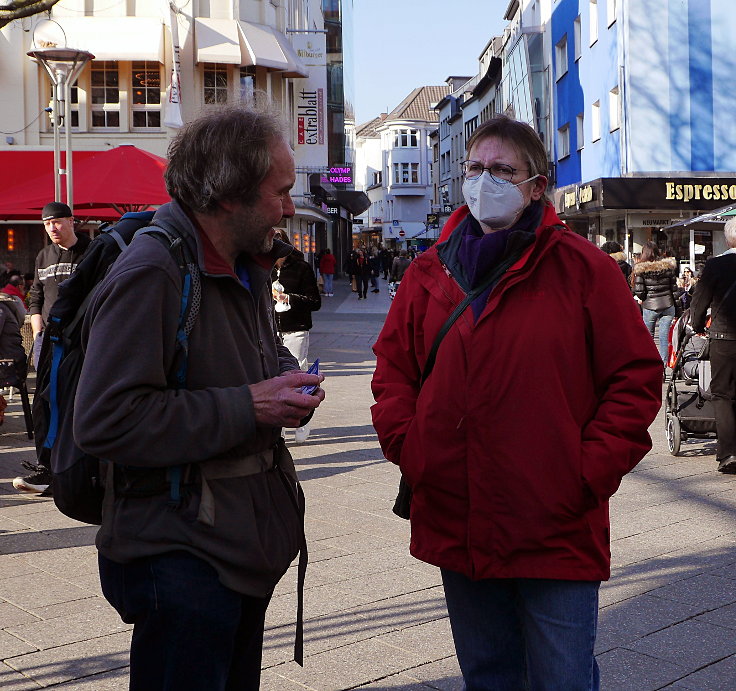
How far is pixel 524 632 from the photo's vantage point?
113 inches

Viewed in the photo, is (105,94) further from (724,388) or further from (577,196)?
(724,388)

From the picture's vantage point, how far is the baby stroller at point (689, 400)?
9.13 m

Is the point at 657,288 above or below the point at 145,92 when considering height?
below

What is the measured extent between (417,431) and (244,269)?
666 millimetres

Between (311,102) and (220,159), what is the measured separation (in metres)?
A: 28.6

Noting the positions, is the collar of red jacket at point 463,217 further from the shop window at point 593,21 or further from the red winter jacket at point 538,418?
the shop window at point 593,21

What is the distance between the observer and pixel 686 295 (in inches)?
635

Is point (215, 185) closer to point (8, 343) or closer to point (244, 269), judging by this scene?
point (244, 269)

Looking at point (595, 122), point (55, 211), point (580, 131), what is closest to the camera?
point (55, 211)

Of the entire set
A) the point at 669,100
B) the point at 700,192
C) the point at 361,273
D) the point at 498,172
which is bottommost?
the point at 498,172

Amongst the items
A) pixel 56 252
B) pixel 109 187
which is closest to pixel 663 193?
pixel 109 187

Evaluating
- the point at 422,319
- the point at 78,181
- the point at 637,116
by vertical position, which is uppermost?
the point at 637,116

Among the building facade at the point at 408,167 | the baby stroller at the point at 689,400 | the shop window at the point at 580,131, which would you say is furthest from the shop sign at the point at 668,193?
the building facade at the point at 408,167

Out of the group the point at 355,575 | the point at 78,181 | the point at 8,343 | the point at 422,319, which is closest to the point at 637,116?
the point at 78,181
